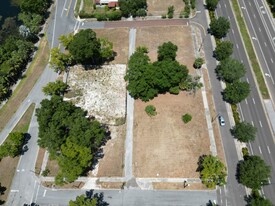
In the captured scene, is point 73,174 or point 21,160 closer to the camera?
point 73,174

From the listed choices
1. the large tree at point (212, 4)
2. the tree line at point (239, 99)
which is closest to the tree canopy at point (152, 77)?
the tree line at point (239, 99)

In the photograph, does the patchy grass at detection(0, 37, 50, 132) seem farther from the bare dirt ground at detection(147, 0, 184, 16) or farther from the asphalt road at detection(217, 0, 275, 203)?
the asphalt road at detection(217, 0, 275, 203)

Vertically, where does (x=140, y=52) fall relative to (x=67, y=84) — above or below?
above

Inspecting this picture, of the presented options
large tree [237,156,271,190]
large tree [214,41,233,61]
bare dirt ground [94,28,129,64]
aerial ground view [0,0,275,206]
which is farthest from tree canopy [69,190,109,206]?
large tree [214,41,233,61]

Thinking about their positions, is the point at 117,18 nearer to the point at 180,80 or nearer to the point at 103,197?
the point at 180,80

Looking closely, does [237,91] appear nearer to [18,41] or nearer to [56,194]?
[56,194]

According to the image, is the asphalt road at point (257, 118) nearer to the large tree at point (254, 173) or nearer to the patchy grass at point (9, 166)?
the large tree at point (254, 173)

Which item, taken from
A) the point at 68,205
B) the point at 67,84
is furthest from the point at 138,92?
the point at 68,205
